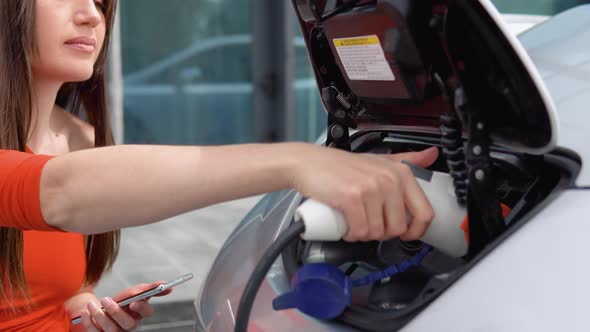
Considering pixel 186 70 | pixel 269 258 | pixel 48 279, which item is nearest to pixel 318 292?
pixel 269 258

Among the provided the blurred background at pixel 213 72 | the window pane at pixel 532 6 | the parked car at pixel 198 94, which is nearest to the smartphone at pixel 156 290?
the blurred background at pixel 213 72

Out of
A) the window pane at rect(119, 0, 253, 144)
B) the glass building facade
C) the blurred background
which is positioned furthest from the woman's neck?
the window pane at rect(119, 0, 253, 144)

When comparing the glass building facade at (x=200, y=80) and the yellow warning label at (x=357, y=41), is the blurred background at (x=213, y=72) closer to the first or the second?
the glass building facade at (x=200, y=80)

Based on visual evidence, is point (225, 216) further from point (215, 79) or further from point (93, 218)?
point (93, 218)

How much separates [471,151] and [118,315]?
763mm

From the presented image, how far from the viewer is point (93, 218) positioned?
76 cm

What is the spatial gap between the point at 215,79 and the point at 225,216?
204 cm

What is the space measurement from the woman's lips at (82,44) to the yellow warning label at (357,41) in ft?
1.85

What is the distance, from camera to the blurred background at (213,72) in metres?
6.11

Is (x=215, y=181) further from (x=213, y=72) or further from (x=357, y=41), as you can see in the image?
(x=213, y=72)

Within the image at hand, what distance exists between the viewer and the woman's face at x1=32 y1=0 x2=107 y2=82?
128 centimetres

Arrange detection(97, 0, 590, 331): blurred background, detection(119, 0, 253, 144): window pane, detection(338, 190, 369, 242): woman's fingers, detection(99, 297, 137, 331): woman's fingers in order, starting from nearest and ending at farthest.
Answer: detection(338, 190, 369, 242): woman's fingers < detection(99, 297, 137, 331): woman's fingers < detection(97, 0, 590, 331): blurred background < detection(119, 0, 253, 144): window pane

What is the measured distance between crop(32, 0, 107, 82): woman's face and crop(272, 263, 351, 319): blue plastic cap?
0.71 meters

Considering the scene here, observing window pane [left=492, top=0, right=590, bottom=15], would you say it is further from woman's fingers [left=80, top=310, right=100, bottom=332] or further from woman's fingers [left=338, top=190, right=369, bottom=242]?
woman's fingers [left=338, top=190, right=369, bottom=242]
